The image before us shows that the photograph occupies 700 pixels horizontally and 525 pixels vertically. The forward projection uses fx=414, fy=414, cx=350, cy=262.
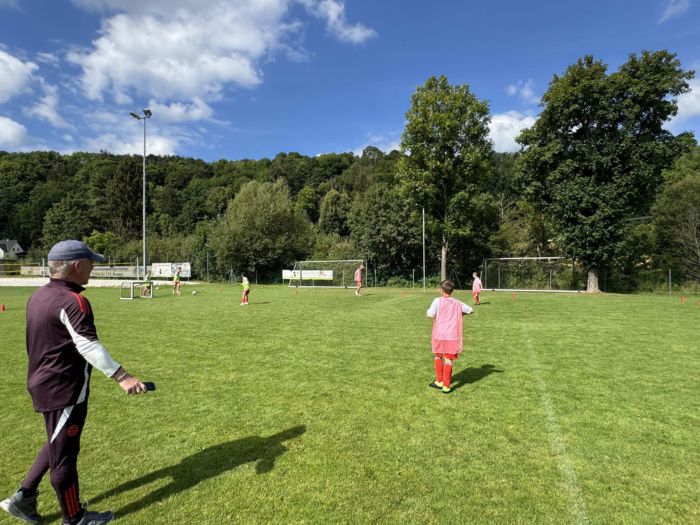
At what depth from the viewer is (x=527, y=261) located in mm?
30516

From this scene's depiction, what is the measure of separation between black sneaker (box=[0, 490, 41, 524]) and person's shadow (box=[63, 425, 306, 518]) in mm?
387

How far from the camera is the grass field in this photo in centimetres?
338

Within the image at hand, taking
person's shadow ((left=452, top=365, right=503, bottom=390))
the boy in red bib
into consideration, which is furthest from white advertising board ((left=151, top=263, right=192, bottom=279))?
the boy in red bib

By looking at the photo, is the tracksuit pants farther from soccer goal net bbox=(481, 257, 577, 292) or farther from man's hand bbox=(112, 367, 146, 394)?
soccer goal net bbox=(481, 257, 577, 292)

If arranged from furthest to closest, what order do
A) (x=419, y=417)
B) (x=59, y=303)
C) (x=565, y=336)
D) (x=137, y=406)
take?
1. (x=565, y=336)
2. (x=137, y=406)
3. (x=419, y=417)
4. (x=59, y=303)

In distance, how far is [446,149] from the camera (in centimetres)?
3109

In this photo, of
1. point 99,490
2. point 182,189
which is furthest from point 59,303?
point 182,189

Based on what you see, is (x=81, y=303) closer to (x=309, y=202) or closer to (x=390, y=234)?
(x=390, y=234)

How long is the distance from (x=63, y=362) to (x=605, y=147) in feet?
97.5

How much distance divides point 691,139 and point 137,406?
31.3m

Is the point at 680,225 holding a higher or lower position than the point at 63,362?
higher

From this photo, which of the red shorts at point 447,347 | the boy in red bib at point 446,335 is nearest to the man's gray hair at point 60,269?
the boy in red bib at point 446,335

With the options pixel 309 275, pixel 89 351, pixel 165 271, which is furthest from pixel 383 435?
pixel 165 271

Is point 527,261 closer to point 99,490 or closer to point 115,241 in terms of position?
point 99,490
